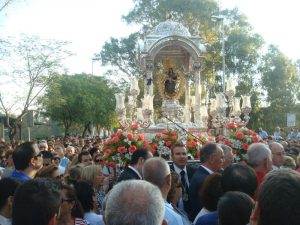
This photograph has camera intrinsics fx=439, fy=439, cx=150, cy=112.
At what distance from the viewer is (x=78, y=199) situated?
477cm

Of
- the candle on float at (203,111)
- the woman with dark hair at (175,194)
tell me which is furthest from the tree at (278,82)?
the woman with dark hair at (175,194)

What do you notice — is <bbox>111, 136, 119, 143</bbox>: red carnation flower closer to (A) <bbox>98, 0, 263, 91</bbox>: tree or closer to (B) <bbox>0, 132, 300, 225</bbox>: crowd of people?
(B) <bbox>0, 132, 300, 225</bbox>: crowd of people

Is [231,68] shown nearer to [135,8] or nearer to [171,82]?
[135,8]

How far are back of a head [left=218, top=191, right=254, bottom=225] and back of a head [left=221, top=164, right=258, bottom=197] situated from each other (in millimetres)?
699

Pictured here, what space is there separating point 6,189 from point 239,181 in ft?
7.22

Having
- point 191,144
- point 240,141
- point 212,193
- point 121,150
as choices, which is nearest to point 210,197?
point 212,193

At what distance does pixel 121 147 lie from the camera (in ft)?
29.9

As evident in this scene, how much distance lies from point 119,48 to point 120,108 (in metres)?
28.6

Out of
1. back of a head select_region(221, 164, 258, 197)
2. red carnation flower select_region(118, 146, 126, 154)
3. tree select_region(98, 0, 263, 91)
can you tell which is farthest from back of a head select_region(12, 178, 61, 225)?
tree select_region(98, 0, 263, 91)

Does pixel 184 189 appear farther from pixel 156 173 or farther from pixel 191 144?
pixel 191 144

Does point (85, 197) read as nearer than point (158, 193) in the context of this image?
No

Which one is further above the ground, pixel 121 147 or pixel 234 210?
pixel 121 147

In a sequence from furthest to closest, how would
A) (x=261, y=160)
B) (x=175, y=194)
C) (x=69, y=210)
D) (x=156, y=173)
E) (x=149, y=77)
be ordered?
(x=149, y=77), (x=261, y=160), (x=175, y=194), (x=69, y=210), (x=156, y=173)

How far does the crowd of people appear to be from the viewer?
2486mm
